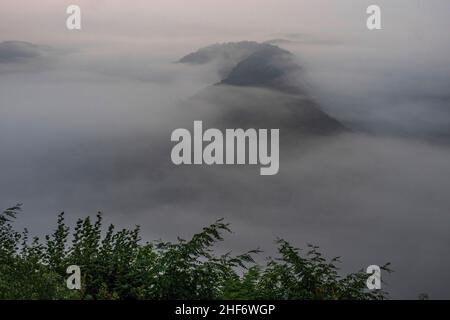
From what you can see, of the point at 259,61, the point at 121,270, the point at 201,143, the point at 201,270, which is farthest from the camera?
the point at 259,61

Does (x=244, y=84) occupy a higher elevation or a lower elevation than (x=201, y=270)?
higher

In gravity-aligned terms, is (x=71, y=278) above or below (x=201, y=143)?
below

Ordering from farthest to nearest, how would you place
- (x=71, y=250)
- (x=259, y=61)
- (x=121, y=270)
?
(x=259, y=61), (x=71, y=250), (x=121, y=270)

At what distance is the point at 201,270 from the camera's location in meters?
16.4

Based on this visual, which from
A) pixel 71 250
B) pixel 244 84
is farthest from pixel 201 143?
pixel 244 84
